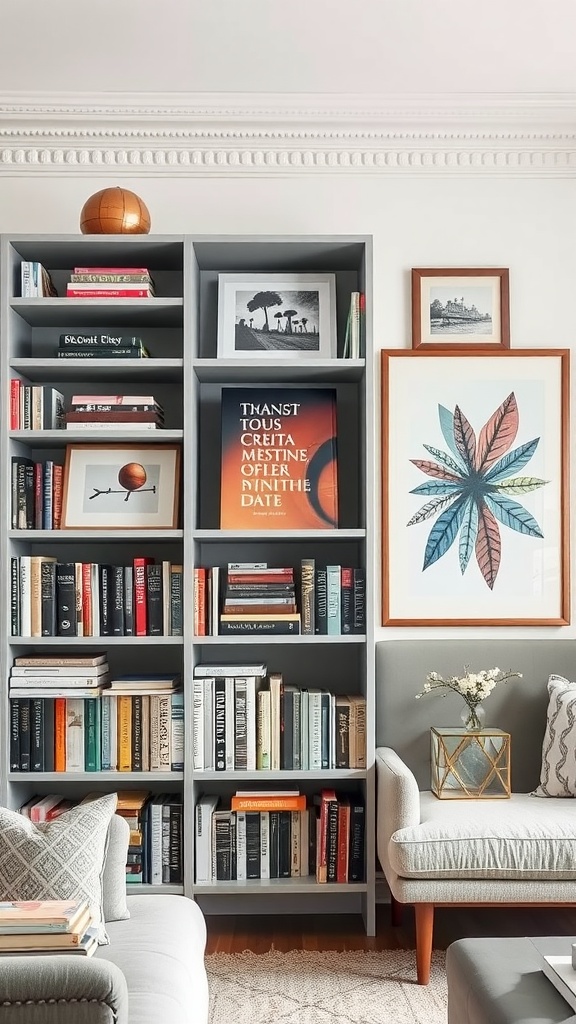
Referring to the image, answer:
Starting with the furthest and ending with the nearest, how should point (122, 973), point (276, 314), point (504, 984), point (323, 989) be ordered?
point (276, 314) < point (323, 989) < point (504, 984) < point (122, 973)

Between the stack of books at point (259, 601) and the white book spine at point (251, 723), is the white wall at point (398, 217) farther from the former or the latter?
the white book spine at point (251, 723)

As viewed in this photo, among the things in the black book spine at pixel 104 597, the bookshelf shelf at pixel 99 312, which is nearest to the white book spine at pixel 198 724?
the black book spine at pixel 104 597

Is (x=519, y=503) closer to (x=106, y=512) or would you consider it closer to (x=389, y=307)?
(x=389, y=307)

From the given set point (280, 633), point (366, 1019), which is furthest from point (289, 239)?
point (366, 1019)

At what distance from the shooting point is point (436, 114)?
Result: 337 cm

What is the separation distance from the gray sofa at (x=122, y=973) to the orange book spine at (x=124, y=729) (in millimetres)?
749

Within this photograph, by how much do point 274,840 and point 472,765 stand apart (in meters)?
0.70

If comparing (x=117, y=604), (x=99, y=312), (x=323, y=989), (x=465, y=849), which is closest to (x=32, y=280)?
(x=99, y=312)

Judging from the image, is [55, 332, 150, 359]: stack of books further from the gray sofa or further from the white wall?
the gray sofa

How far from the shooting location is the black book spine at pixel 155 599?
3023 mm

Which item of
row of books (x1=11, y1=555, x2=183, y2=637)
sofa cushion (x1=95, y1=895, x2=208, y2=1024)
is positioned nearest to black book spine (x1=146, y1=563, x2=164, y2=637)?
row of books (x1=11, y1=555, x2=183, y2=637)

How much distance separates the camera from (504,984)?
176 centimetres

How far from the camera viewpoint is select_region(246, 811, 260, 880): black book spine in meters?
3.00

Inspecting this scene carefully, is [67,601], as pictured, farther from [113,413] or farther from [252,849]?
[252,849]
